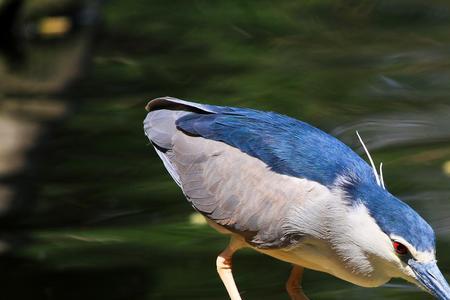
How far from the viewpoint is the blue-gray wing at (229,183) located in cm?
478

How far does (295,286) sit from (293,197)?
0.64m

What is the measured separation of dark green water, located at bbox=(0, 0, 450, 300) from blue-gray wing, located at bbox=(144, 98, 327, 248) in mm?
683

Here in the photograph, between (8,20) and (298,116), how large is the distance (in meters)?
3.95

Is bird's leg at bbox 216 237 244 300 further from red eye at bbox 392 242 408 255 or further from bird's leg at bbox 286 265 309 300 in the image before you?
red eye at bbox 392 242 408 255

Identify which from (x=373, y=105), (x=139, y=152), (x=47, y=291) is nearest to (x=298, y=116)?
(x=373, y=105)

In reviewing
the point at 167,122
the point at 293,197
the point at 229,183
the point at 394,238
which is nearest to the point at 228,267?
the point at 229,183

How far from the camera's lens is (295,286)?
5207 mm

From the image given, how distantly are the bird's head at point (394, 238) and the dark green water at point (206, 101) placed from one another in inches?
41.8

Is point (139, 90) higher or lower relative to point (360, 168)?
lower

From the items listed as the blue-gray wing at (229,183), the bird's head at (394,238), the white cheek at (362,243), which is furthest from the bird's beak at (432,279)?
the blue-gray wing at (229,183)

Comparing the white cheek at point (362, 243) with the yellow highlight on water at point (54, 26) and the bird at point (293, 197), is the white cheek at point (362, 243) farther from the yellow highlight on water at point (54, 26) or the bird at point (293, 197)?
the yellow highlight on water at point (54, 26)

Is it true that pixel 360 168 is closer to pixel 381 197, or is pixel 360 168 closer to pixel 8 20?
pixel 381 197

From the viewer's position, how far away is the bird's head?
4215 mm

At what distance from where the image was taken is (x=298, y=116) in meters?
7.84
